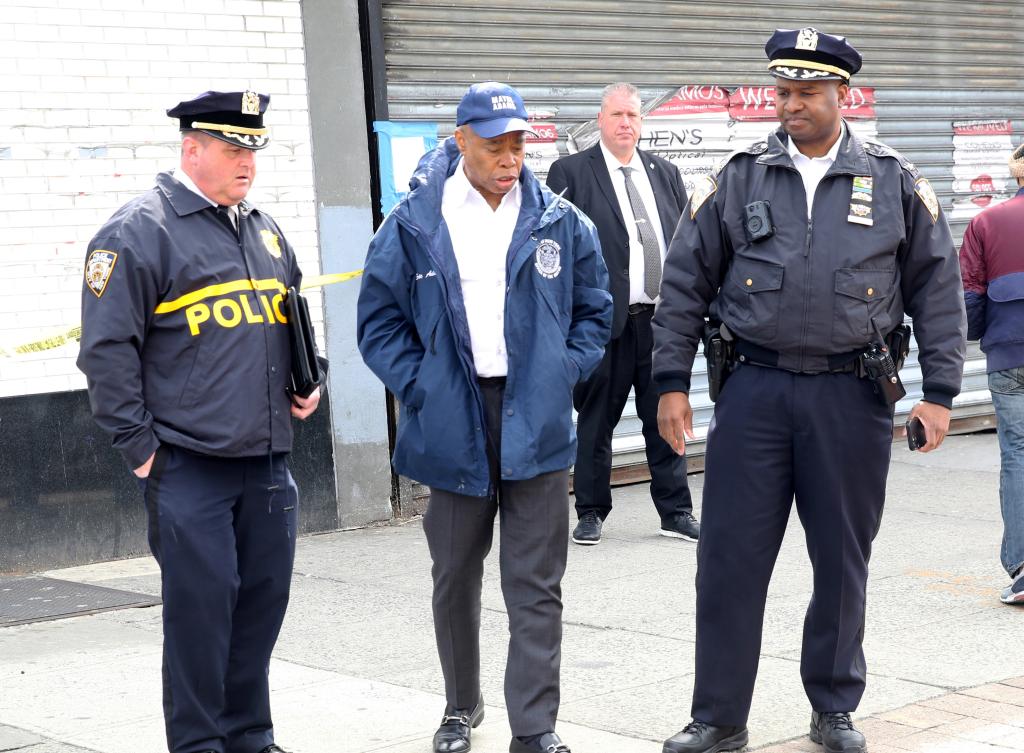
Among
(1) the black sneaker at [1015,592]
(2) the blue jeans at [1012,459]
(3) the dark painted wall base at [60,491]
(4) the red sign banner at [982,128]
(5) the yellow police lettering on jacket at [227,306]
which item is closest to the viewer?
(5) the yellow police lettering on jacket at [227,306]

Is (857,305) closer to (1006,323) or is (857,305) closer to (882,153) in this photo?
(882,153)

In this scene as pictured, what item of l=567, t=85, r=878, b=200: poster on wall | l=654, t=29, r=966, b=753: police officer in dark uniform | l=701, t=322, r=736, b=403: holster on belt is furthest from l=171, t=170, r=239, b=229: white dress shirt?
l=567, t=85, r=878, b=200: poster on wall

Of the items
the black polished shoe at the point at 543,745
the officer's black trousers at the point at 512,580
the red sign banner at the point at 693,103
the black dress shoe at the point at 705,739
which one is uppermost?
the red sign banner at the point at 693,103

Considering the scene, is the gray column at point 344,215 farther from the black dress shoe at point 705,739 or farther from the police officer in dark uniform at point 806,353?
the black dress shoe at point 705,739

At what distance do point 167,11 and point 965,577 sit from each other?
15.6 feet

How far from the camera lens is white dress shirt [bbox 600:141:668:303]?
299 inches

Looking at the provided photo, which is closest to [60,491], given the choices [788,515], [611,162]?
[611,162]

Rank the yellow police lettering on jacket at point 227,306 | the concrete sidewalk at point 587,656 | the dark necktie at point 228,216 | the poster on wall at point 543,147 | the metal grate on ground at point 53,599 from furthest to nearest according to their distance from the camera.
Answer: the poster on wall at point 543,147 → the metal grate on ground at point 53,599 → the concrete sidewalk at point 587,656 → the dark necktie at point 228,216 → the yellow police lettering on jacket at point 227,306

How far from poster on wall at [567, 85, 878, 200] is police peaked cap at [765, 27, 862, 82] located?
4.91m

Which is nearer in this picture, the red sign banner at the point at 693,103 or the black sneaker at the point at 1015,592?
the black sneaker at the point at 1015,592

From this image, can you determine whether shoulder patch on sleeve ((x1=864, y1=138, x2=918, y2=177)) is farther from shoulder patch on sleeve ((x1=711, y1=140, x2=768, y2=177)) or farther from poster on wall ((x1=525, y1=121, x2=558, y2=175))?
poster on wall ((x1=525, y1=121, x2=558, y2=175))

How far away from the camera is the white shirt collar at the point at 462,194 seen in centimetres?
449

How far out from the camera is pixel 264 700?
439 cm

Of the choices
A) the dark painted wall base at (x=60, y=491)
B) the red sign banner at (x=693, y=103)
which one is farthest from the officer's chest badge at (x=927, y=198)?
the red sign banner at (x=693, y=103)
